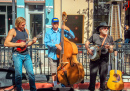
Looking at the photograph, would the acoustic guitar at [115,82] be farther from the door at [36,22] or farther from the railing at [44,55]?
the door at [36,22]

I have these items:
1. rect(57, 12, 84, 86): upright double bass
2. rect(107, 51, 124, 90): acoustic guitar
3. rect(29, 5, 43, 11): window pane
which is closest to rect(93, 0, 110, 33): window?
rect(29, 5, 43, 11): window pane

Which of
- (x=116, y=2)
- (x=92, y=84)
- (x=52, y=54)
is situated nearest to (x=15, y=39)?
(x=52, y=54)

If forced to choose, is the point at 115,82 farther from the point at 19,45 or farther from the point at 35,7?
the point at 35,7

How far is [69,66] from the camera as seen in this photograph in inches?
153

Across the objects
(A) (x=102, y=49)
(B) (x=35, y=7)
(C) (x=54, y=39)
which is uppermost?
(B) (x=35, y=7)

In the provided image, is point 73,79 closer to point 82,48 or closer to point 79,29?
point 82,48

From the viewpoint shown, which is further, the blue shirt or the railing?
the railing

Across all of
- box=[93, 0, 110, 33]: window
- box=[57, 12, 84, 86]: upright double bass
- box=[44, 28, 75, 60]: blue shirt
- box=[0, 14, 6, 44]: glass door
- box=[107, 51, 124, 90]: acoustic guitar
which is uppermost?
box=[93, 0, 110, 33]: window

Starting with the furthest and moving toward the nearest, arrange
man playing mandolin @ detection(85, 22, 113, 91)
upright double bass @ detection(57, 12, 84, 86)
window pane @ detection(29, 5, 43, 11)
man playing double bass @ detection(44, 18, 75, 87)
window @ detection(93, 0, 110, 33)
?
window pane @ detection(29, 5, 43, 11), window @ detection(93, 0, 110, 33), man playing double bass @ detection(44, 18, 75, 87), man playing mandolin @ detection(85, 22, 113, 91), upright double bass @ detection(57, 12, 84, 86)

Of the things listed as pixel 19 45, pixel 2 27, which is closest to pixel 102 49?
pixel 19 45

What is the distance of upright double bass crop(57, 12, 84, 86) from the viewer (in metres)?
3.73

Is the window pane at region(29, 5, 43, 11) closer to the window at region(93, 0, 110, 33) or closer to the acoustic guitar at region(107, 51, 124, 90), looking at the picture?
the window at region(93, 0, 110, 33)

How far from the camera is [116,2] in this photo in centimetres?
831

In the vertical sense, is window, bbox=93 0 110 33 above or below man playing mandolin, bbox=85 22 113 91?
above
